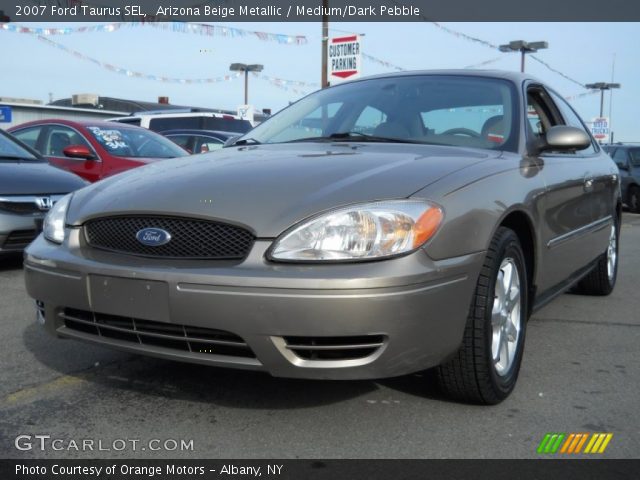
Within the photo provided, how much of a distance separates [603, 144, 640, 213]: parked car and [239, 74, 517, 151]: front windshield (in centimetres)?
1340

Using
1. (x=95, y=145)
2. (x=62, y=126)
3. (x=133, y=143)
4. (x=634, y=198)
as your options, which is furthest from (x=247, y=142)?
(x=634, y=198)

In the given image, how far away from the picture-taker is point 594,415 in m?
2.76

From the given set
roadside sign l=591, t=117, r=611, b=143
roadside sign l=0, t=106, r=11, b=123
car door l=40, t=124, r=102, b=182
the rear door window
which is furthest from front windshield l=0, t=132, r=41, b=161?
roadside sign l=591, t=117, r=611, b=143

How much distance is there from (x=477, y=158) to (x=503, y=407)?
1032mm

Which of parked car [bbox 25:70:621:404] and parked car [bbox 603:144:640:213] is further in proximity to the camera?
parked car [bbox 603:144:640:213]

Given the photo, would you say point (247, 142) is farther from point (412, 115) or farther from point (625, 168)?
point (625, 168)

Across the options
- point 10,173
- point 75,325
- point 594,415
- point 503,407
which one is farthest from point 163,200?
point 10,173

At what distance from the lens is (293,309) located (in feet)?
7.52

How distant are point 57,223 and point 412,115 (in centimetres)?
180

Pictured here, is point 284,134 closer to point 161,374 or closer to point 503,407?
point 161,374

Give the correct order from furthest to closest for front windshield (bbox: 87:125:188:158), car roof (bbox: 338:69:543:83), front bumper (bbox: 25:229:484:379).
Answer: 1. front windshield (bbox: 87:125:188:158)
2. car roof (bbox: 338:69:543:83)
3. front bumper (bbox: 25:229:484:379)

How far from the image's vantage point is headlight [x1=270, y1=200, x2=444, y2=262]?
7.79ft

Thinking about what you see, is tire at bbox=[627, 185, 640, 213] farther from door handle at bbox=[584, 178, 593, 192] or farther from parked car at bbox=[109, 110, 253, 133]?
door handle at bbox=[584, 178, 593, 192]
